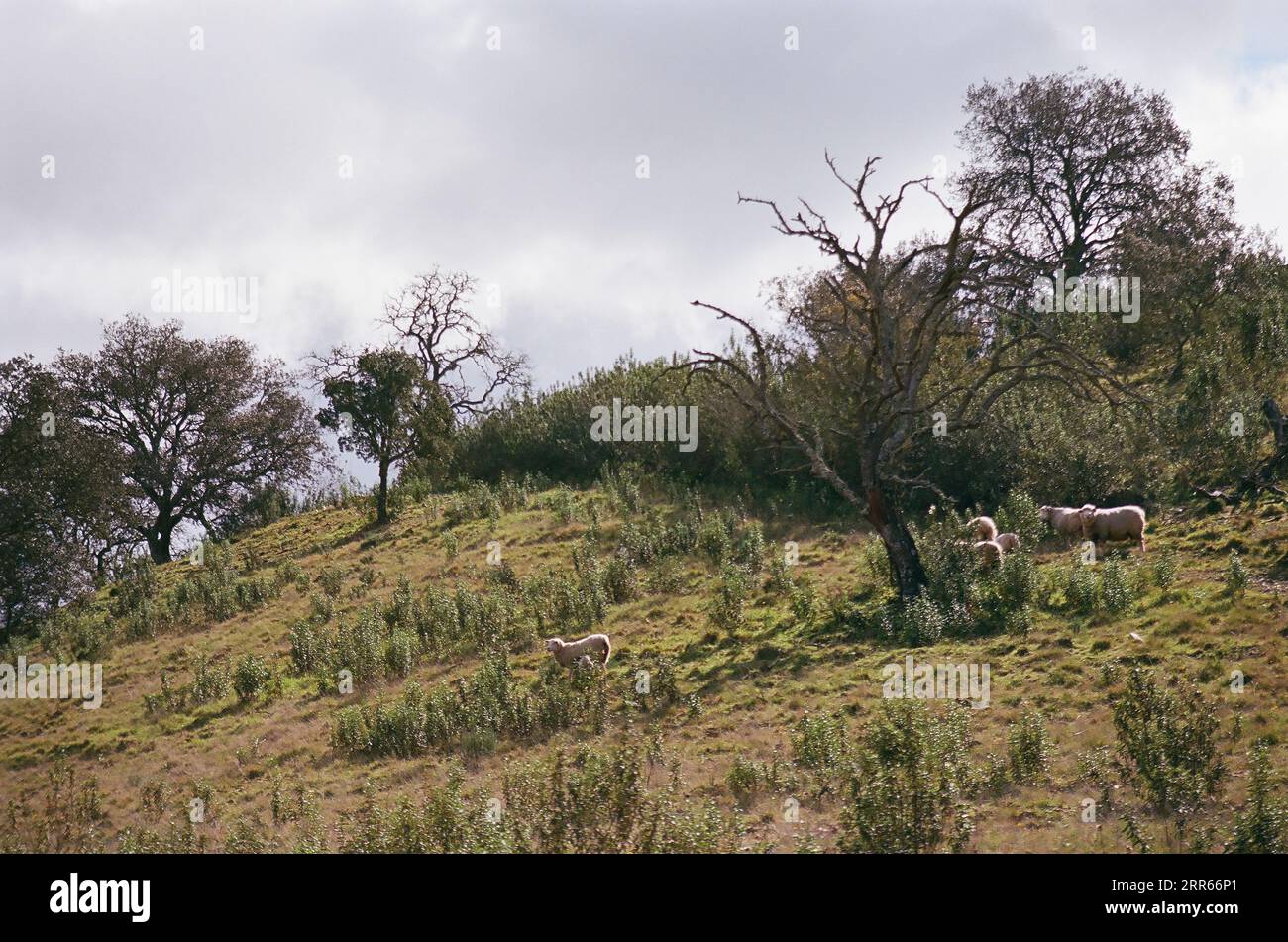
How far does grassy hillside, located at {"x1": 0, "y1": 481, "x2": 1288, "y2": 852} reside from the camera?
952 cm

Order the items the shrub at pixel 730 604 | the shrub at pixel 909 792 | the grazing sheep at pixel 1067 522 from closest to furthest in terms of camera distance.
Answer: the shrub at pixel 909 792, the shrub at pixel 730 604, the grazing sheep at pixel 1067 522

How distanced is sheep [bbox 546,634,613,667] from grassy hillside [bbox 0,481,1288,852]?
409 millimetres

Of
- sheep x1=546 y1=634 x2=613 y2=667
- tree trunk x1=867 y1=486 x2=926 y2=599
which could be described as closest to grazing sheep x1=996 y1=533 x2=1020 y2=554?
tree trunk x1=867 y1=486 x2=926 y2=599

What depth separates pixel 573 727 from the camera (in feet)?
46.4

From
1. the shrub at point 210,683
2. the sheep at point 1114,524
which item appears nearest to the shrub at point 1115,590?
the sheep at point 1114,524

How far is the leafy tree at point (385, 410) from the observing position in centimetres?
3105

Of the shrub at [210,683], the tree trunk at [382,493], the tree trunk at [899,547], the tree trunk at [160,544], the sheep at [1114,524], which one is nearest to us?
the tree trunk at [899,547]

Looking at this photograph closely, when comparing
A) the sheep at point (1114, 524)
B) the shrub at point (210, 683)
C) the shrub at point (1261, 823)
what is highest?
the sheep at point (1114, 524)

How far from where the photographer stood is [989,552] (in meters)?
18.3

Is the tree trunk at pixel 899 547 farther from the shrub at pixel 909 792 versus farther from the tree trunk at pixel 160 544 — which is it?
the tree trunk at pixel 160 544

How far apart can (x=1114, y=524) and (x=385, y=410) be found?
66.3 feet

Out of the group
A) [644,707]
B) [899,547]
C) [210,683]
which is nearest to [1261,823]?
[644,707]

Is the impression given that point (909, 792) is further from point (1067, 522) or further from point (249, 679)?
point (249, 679)

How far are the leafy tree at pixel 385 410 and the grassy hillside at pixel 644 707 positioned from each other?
6.25 metres
